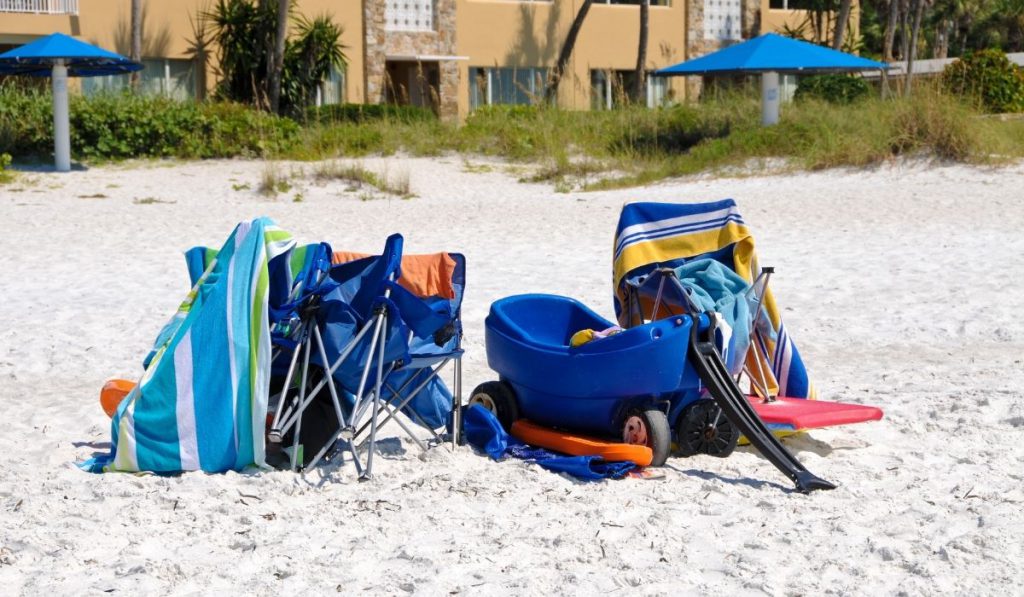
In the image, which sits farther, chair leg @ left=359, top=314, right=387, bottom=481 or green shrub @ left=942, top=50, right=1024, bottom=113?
green shrub @ left=942, top=50, right=1024, bottom=113

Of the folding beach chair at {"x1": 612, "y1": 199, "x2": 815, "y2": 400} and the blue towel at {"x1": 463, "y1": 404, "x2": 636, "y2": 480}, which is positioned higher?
the folding beach chair at {"x1": 612, "y1": 199, "x2": 815, "y2": 400}

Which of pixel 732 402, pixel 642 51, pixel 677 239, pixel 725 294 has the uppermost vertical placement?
pixel 642 51

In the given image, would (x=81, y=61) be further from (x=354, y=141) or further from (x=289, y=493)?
(x=289, y=493)

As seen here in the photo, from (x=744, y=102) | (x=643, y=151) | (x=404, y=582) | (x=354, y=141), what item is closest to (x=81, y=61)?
(x=354, y=141)

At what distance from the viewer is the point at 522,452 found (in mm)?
5305

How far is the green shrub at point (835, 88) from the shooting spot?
24.5 m

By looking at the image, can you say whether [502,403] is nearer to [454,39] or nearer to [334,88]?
[334,88]

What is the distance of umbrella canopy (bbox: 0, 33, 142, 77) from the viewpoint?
1866 cm

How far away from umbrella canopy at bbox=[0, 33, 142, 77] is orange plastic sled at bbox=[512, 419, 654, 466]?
49.6 feet

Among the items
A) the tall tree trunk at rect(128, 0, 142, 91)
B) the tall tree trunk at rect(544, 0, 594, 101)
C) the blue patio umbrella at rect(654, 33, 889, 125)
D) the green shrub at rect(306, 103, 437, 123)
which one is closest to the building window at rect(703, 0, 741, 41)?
the tall tree trunk at rect(544, 0, 594, 101)

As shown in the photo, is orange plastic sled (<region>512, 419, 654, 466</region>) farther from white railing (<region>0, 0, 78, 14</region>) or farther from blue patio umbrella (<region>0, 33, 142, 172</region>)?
white railing (<region>0, 0, 78, 14</region>)

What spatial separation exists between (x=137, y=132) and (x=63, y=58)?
4.87 feet

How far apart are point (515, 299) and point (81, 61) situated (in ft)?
51.0

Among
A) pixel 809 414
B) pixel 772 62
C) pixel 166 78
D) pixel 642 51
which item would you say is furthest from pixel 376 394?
pixel 642 51
